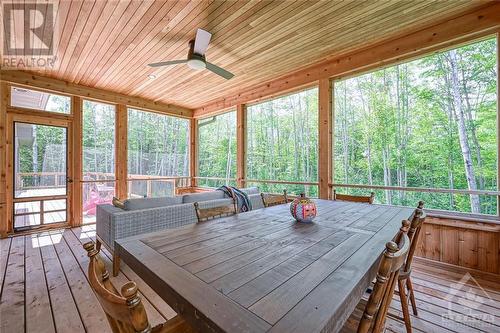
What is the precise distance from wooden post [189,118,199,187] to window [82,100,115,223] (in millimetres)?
2064

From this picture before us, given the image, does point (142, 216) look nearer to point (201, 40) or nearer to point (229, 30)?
point (201, 40)

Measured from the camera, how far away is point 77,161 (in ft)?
15.1

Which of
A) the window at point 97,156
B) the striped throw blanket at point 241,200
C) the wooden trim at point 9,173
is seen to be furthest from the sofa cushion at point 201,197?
the wooden trim at point 9,173

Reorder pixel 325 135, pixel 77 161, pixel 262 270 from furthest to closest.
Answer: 1. pixel 77 161
2. pixel 325 135
3. pixel 262 270

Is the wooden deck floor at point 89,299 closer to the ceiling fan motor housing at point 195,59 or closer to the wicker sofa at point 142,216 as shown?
the wicker sofa at point 142,216

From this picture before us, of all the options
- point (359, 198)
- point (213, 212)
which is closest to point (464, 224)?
point (359, 198)

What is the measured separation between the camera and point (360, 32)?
2902 mm

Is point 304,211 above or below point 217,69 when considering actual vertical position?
below

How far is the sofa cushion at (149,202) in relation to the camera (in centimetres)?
259

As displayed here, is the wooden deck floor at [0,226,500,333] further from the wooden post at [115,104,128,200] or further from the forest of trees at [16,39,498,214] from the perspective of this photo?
the wooden post at [115,104,128,200]

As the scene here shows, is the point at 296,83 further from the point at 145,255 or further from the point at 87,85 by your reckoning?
the point at 87,85

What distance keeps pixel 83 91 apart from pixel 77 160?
144 cm

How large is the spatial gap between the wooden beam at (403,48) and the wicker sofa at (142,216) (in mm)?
2696

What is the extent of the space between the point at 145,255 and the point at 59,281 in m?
2.07
